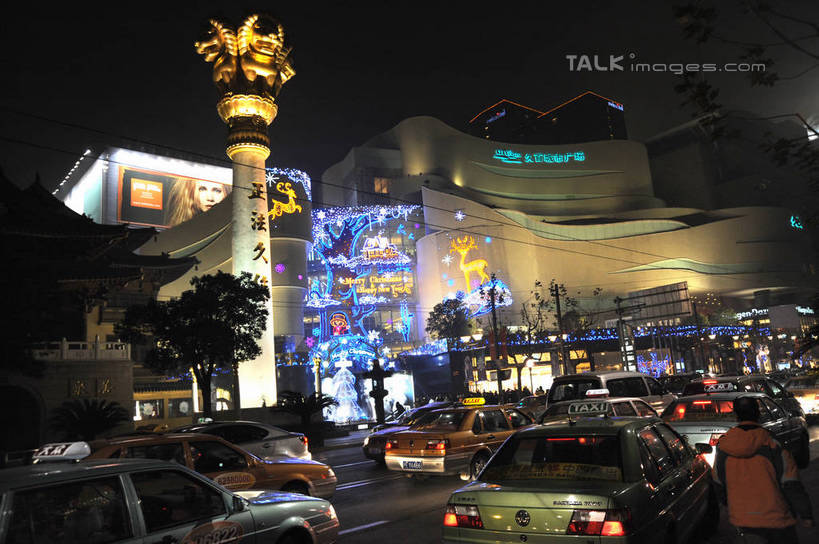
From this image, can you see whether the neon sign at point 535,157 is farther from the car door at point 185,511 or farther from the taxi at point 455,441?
the car door at point 185,511

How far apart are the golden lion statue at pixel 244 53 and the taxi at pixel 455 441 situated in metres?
34.0

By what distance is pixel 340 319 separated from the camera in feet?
268

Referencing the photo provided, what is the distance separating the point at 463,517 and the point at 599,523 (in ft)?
3.76

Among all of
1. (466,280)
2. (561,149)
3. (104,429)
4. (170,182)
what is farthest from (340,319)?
(561,149)

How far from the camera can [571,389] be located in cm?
1360

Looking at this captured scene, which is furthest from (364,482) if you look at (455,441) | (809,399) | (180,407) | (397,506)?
(180,407)

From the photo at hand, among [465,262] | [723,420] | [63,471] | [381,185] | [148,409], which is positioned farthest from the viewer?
[381,185]

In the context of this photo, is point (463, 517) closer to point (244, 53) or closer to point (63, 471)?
point (63, 471)

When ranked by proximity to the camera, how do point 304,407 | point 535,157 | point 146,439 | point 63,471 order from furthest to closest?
point 535,157 < point 304,407 < point 146,439 < point 63,471

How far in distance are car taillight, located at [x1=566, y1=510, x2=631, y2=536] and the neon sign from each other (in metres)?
113

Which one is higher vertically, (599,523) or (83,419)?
(83,419)

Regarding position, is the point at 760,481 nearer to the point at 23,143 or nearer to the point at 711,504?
the point at 711,504

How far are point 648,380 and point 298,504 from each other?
40.1 ft

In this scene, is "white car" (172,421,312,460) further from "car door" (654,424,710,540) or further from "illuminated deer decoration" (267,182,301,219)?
"illuminated deer decoration" (267,182,301,219)
